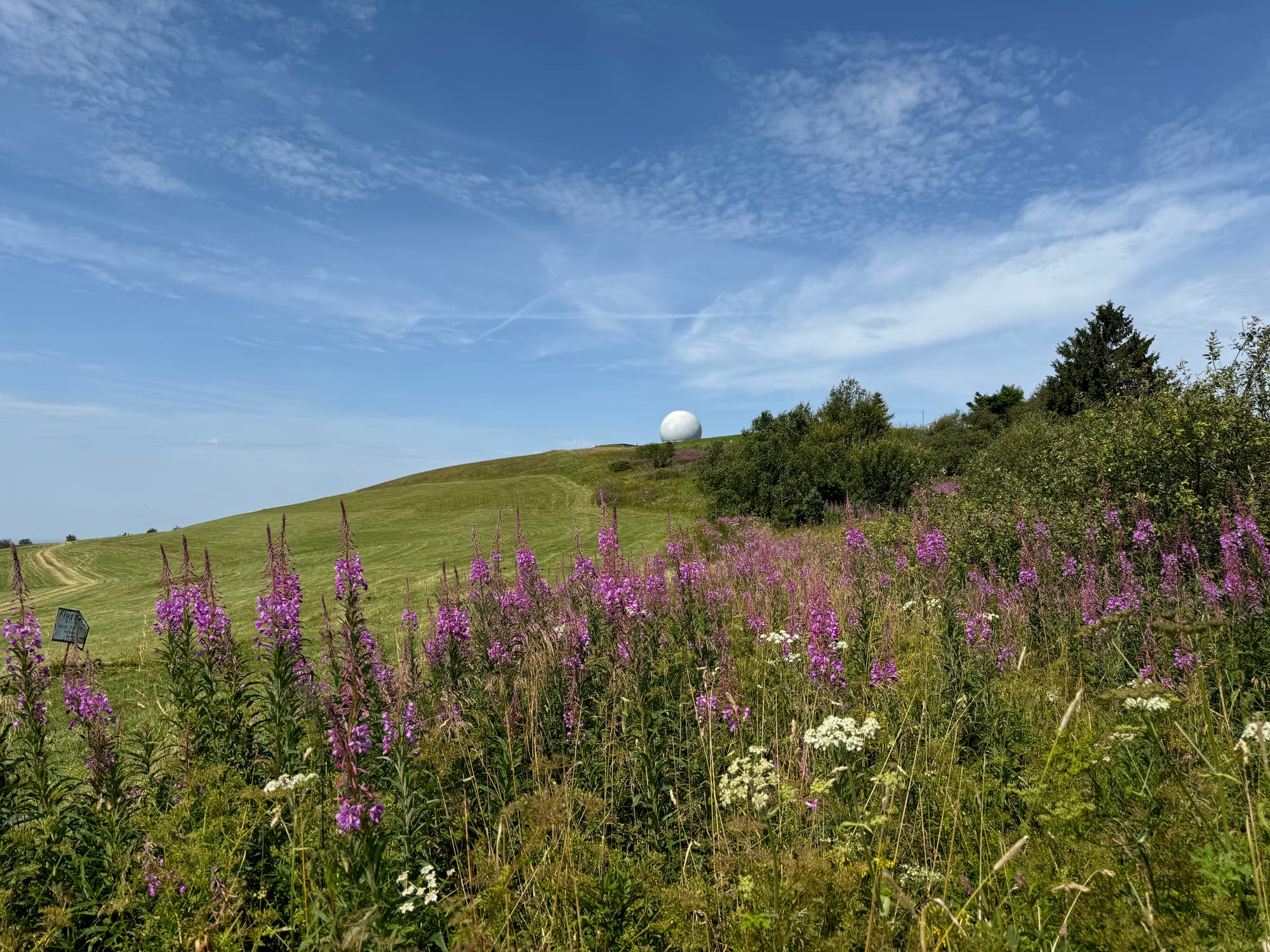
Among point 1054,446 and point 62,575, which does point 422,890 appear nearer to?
point 1054,446

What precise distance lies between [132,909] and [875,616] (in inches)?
259

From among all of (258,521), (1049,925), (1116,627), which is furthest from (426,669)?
(258,521)

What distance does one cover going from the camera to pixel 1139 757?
161 inches

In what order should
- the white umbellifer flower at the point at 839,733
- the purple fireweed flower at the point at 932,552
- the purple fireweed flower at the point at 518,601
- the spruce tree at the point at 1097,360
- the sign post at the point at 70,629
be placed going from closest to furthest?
the white umbellifer flower at the point at 839,733, the sign post at the point at 70,629, the purple fireweed flower at the point at 518,601, the purple fireweed flower at the point at 932,552, the spruce tree at the point at 1097,360

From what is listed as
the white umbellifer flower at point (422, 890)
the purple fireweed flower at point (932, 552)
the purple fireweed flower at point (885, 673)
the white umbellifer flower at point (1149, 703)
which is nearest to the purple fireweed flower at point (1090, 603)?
the purple fireweed flower at point (932, 552)

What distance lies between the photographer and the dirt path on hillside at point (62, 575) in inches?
1015

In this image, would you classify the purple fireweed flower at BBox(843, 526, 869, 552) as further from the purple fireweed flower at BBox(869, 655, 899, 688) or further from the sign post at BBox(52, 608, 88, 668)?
the sign post at BBox(52, 608, 88, 668)

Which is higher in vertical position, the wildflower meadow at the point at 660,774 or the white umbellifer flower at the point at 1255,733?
the white umbellifer flower at the point at 1255,733

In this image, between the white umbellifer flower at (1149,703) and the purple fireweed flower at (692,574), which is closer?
the white umbellifer flower at (1149,703)

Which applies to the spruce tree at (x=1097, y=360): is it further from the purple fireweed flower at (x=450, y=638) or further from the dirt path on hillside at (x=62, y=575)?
the dirt path on hillside at (x=62, y=575)

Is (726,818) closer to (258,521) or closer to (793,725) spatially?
(793,725)

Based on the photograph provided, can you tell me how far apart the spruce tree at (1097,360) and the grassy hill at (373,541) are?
26.3 meters

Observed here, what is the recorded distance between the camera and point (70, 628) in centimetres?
659

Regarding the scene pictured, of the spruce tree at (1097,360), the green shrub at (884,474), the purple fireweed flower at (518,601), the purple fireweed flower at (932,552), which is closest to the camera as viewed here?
the purple fireweed flower at (518,601)
